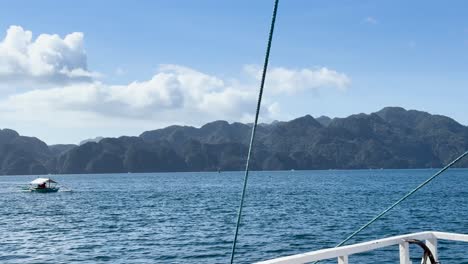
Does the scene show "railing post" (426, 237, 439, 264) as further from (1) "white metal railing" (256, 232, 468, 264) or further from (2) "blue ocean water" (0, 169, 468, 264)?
(2) "blue ocean water" (0, 169, 468, 264)

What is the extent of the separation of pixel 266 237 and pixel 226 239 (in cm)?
325

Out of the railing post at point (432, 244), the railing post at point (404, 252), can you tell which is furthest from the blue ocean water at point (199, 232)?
the railing post at point (404, 252)

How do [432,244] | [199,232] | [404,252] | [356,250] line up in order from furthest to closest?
[199,232] → [432,244] → [404,252] → [356,250]

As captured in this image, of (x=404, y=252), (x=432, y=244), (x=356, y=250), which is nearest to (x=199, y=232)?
(x=432, y=244)

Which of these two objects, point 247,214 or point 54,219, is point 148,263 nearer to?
point 247,214

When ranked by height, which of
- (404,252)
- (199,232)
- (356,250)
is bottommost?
(199,232)

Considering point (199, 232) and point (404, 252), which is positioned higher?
Result: point (404, 252)

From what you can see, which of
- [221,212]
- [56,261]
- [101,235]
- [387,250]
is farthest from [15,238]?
[387,250]

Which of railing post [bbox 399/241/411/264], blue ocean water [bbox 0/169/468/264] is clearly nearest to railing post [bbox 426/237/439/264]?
railing post [bbox 399/241/411/264]

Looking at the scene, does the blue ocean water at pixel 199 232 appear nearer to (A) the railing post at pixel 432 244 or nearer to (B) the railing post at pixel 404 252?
(A) the railing post at pixel 432 244

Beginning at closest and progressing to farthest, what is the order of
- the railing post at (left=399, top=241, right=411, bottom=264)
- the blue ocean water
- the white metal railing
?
the white metal railing < the railing post at (left=399, top=241, right=411, bottom=264) < the blue ocean water

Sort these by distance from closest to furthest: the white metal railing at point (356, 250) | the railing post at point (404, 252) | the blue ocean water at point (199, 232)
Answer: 1. the white metal railing at point (356, 250)
2. the railing post at point (404, 252)
3. the blue ocean water at point (199, 232)

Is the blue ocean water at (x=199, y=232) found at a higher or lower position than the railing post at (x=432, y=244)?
lower

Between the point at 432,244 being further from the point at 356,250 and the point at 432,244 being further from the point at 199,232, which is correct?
the point at 199,232
